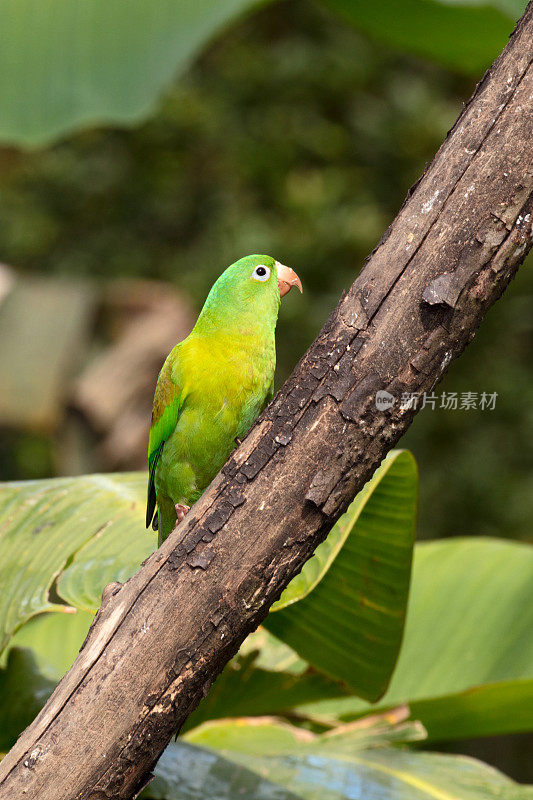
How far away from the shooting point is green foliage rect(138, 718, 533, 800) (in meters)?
1.59

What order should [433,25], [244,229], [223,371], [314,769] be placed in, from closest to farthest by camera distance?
[223,371] < [314,769] < [433,25] < [244,229]

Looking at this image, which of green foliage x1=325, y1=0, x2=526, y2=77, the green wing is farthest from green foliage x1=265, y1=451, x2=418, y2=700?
green foliage x1=325, y1=0, x2=526, y2=77

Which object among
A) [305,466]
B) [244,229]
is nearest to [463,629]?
[305,466]

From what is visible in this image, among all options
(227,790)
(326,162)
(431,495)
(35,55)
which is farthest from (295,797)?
(326,162)

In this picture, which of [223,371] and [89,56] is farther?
[89,56]

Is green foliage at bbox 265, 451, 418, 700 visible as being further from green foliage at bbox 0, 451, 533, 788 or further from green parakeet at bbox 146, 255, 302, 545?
green parakeet at bbox 146, 255, 302, 545

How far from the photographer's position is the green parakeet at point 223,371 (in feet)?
4.98

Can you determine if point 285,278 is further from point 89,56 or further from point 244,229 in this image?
point 244,229

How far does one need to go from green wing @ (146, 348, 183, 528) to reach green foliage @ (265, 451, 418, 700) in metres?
0.35

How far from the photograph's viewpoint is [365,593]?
5.20 feet

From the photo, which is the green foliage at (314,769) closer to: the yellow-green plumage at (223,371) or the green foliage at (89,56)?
the yellow-green plumage at (223,371)

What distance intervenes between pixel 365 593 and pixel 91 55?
1.56 m

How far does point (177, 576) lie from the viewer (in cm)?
105

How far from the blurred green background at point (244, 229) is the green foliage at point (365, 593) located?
3048 mm
